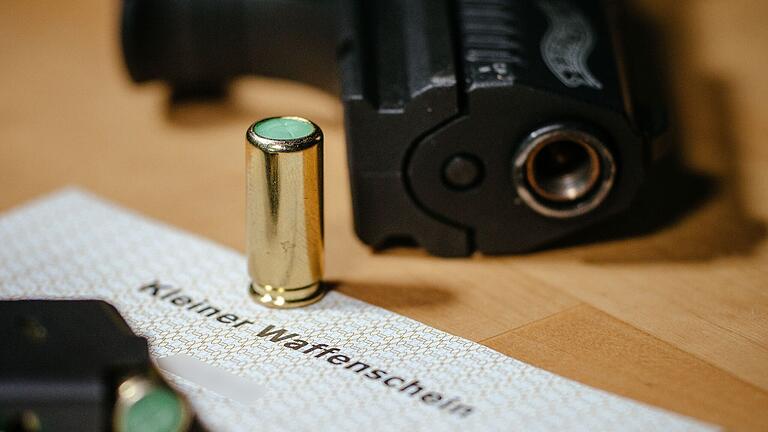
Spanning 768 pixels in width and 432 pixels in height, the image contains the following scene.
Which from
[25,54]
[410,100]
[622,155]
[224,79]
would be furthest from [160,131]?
[622,155]

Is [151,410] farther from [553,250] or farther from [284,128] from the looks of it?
[553,250]

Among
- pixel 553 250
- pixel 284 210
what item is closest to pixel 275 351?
pixel 284 210

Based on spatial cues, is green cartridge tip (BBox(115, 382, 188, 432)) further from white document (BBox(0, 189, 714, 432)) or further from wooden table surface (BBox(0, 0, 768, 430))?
wooden table surface (BBox(0, 0, 768, 430))

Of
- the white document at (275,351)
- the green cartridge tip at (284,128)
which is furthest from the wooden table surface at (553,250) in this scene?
the green cartridge tip at (284,128)

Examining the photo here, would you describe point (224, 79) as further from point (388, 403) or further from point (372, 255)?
point (388, 403)

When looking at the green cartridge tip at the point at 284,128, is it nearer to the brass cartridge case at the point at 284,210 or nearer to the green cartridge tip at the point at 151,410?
the brass cartridge case at the point at 284,210

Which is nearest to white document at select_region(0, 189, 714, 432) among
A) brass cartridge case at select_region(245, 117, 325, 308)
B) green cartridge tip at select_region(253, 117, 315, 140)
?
brass cartridge case at select_region(245, 117, 325, 308)
